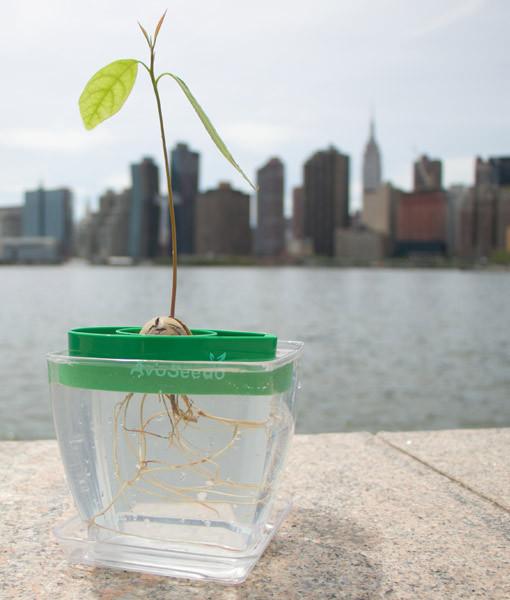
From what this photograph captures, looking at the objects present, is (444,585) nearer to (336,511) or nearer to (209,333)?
(336,511)

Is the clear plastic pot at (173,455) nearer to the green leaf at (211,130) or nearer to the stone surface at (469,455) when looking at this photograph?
the green leaf at (211,130)

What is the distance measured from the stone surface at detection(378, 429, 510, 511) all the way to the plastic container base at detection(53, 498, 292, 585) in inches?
26.8

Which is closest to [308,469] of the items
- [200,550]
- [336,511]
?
[336,511]

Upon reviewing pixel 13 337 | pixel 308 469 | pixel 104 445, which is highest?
pixel 104 445

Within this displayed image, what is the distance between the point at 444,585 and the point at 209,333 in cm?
58

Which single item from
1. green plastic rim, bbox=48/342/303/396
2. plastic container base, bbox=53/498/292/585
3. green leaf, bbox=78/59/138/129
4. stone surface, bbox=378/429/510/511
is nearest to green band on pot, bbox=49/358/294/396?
green plastic rim, bbox=48/342/303/396

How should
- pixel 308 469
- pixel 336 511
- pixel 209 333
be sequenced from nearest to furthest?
pixel 209 333 → pixel 336 511 → pixel 308 469

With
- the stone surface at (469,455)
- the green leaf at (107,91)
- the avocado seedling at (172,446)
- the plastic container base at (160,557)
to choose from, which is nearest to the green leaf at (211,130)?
the avocado seedling at (172,446)

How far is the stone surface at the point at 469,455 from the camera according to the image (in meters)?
1.75

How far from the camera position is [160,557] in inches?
48.5

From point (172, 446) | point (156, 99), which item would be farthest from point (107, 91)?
point (172, 446)

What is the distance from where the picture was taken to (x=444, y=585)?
3.91 feet

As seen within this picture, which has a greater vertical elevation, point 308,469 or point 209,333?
point 209,333

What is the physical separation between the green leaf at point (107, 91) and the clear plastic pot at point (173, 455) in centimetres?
47
